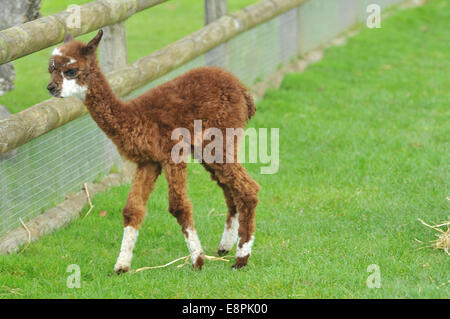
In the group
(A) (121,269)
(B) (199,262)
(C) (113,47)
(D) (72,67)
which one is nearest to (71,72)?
(D) (72,67)

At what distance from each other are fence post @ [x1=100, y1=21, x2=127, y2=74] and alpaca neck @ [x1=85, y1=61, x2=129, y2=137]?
2.05 metres

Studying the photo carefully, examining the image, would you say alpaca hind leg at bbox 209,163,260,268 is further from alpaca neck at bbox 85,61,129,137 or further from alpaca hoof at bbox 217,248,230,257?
alpaca neck at bbox 85,61,129,137

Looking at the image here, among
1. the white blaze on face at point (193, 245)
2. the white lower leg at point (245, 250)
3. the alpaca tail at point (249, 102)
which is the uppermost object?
the alpaca tail at point (249, 102)

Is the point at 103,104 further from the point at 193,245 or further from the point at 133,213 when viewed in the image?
the point at 193,245

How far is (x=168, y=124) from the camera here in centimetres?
531

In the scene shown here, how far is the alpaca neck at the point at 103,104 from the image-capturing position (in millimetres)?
5141

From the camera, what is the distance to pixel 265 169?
7695 millimetres

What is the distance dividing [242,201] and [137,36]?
23.9 ft

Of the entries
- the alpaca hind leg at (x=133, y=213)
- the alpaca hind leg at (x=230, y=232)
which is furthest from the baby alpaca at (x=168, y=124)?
the alpaca hind leg at (x=230, y=232)

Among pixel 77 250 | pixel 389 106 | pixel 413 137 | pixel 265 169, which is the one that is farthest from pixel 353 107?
pixel 77 250

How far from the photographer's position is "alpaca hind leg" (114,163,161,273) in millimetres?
5441

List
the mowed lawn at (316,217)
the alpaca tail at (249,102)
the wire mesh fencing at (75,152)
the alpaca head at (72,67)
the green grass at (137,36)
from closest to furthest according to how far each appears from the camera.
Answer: the alpaca head at (72,67), the mowed lawn at (316,217), the alpaca tail at (249,102), the wire mesh fencing at (75,152), the green grass at (137,36)

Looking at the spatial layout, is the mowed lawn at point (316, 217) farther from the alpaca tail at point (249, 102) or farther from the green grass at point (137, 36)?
the green grass at point (137, 36)

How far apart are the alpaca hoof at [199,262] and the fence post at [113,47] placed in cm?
252
